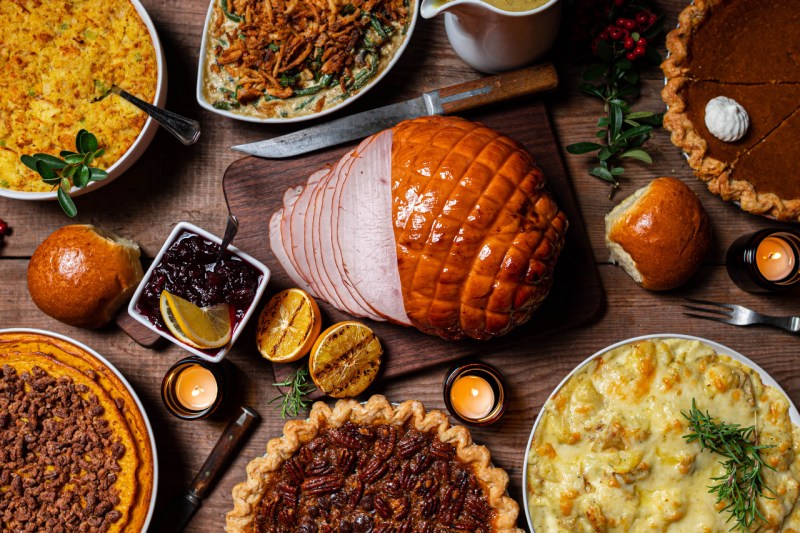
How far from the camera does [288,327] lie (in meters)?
3.19

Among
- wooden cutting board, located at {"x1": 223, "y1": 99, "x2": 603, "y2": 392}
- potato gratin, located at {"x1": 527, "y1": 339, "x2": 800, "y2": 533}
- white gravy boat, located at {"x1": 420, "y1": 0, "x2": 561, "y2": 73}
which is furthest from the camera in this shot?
wooden cutting board, located at {"x1": 223, "y1": 99, "x2": 603, "y2": 392}

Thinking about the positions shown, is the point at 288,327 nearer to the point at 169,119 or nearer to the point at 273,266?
the point at 273,266

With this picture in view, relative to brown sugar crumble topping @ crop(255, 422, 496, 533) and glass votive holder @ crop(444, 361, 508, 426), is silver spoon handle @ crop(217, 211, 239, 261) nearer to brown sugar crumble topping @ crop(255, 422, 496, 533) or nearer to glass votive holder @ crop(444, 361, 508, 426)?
brown sugar crumble topping @ crop(255, 422, 496, 533)

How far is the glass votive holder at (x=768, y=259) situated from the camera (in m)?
3.23

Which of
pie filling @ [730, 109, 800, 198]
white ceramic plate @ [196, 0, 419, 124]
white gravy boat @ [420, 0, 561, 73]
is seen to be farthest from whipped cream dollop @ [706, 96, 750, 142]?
white ceramic plate @ [196, 0, 419, 124]

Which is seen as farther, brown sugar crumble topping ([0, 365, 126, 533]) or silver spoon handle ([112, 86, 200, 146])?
brown sugar crumble topping ([0, 365, 126, 533])

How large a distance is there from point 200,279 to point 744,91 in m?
2.97

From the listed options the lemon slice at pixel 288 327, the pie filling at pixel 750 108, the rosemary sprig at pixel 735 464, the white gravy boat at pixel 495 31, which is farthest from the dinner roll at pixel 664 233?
the lemon slice at pixel 288 327

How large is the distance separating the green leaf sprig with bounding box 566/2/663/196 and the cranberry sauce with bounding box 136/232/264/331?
1793 millimetres

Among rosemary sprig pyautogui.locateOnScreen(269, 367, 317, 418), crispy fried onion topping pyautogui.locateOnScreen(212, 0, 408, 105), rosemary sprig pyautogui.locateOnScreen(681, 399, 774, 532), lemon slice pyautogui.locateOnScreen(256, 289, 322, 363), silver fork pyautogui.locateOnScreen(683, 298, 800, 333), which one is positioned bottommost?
rosemary sprig pyautogui.locateOnScreen(681, 399, 774, 532)

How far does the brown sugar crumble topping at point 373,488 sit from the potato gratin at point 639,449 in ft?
1.19

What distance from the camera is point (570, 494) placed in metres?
3.10

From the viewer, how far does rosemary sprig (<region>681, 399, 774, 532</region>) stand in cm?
302

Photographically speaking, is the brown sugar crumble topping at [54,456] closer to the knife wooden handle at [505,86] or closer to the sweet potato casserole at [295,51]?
the sweet potato casserole at [295,51]
